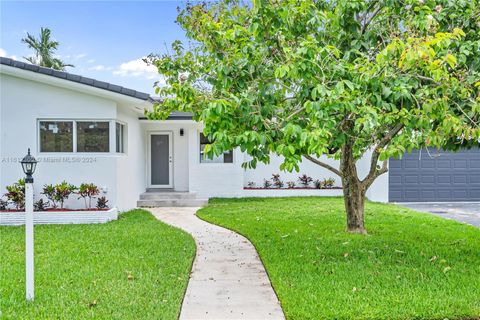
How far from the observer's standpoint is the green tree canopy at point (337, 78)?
4.86 meters

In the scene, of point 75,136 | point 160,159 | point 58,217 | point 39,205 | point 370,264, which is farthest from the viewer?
point 160,159

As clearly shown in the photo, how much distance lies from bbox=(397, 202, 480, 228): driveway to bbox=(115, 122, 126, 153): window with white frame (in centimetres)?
1003

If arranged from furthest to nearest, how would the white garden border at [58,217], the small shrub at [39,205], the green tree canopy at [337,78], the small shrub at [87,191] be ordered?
the small shrub at [87,191]
the small shrub at [39,205]
the white garden border at [58,217]
the green tree canopy at [337,78]

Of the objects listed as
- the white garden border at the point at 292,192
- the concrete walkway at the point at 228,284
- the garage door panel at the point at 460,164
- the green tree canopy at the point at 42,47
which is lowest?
the concrete walkway at the point at 228,284

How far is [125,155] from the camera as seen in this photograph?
42.1 ft

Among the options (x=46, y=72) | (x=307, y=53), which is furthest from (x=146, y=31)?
(x=307, y=53)

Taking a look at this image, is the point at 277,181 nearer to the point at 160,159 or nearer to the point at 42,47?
the point at 160,159

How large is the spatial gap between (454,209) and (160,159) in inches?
428

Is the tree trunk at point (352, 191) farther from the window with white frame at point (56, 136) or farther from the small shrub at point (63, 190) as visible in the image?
the window with white frame at point (56, 136)

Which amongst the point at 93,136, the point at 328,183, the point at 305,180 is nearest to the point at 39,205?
the point at 93,136

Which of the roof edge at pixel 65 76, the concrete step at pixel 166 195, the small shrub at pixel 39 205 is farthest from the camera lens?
the concrete step at pixel 166 195

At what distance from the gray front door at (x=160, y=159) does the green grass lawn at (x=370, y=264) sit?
17.0 feet

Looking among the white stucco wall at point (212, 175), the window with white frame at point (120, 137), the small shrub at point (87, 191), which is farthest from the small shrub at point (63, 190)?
the white stucco wall at point (212, 175)

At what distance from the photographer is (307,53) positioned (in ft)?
16.8
